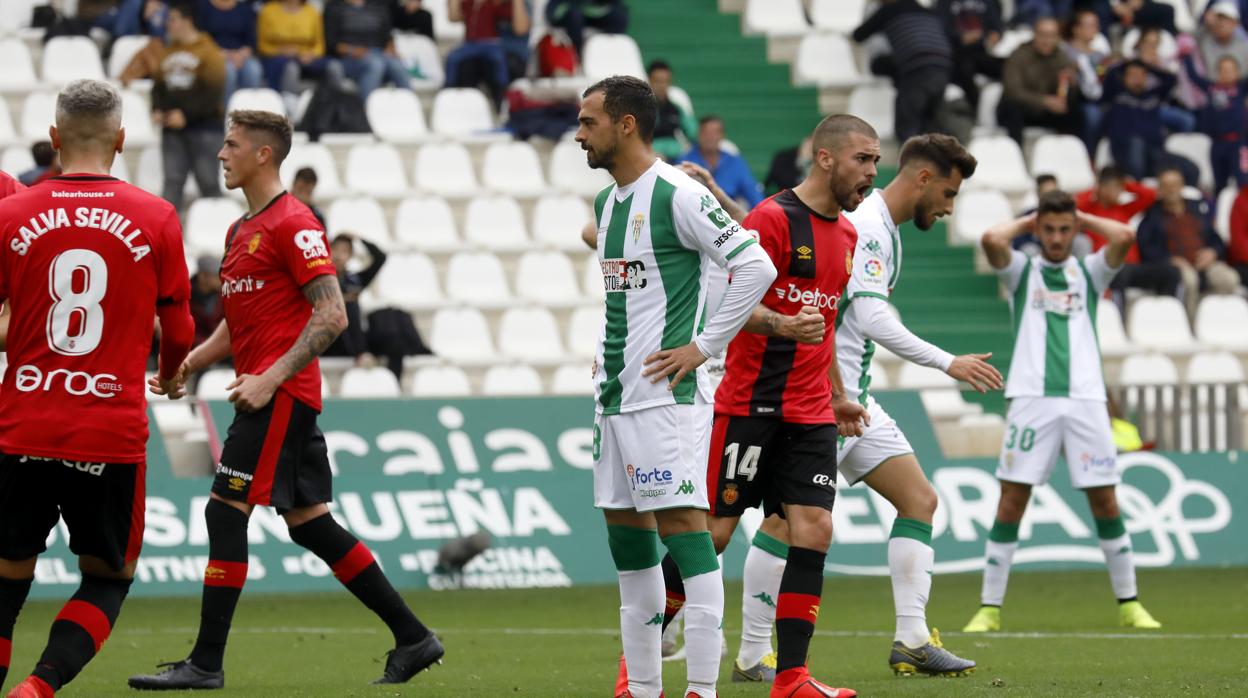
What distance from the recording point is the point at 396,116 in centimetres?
2055

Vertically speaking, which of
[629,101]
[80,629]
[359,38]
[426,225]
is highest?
[359,38]

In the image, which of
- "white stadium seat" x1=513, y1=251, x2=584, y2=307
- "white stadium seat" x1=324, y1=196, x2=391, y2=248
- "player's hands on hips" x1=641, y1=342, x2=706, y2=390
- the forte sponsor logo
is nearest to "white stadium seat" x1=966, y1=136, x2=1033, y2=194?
"white stadium seat" x1=513, y1=251, x2=584, y2=307

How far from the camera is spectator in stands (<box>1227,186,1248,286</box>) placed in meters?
21.1

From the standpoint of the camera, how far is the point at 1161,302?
20281 millimetres

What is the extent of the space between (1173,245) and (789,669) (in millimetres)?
14379

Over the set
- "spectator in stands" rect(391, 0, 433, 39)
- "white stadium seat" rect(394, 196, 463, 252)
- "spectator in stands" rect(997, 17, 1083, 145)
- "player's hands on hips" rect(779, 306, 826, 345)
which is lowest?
"player's hands on hips" rect(779, 306, 826, 345)

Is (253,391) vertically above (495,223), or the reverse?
(495,223)

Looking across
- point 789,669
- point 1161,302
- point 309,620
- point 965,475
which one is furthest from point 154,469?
point 1161,302

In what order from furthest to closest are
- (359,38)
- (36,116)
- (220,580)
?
1. (359,38)
2. (36,116)
3. (220,580)

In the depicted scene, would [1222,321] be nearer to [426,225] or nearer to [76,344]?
[426,225]

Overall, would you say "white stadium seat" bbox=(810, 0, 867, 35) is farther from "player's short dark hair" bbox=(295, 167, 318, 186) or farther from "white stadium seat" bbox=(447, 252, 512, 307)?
"player's short dark hair" bbox=(295, 167, 318, 186)

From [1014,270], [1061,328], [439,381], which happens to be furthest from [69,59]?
[1061,328]

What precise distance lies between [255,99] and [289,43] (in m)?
1.24

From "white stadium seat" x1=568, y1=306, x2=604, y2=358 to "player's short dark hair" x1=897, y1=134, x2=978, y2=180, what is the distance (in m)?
9.32
